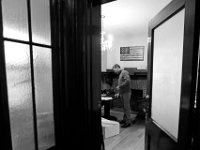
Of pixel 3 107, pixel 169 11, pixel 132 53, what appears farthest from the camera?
pixel 132 53

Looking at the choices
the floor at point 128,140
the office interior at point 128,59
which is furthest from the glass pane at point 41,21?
the floor at point 128,140

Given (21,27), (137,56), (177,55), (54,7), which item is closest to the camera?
(21,27)

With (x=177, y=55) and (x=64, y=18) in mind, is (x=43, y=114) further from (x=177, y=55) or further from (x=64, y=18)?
Answer: (x=177, y=55)

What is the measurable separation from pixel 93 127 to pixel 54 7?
949 millimetres

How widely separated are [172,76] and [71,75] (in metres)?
0.84

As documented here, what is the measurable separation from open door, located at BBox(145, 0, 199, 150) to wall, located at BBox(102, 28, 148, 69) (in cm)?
306

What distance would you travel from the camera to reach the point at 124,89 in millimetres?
3459

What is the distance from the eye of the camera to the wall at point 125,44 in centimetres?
444

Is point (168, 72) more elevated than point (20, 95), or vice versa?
point (168, 72)

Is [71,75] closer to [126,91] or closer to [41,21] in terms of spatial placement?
[41,21]

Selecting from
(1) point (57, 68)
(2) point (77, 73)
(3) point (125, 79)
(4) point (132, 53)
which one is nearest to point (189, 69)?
(2) point (77, 73)

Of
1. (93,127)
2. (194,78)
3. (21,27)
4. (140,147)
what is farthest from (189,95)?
(140,147)

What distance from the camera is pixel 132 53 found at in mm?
4598

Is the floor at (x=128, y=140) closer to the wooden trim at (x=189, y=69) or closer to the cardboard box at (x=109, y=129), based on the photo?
the cardboard box at (x=109, y=129)
